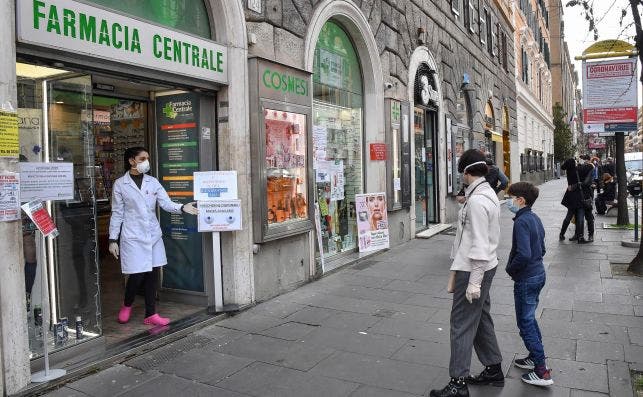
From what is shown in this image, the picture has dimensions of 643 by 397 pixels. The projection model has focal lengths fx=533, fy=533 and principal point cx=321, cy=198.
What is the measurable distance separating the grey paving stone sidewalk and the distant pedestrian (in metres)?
0.37

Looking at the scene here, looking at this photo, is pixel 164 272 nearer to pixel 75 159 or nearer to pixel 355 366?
pixel 75 159

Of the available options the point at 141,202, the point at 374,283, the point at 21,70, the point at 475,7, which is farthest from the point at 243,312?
the point at 475,7

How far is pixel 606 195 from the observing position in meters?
15.6

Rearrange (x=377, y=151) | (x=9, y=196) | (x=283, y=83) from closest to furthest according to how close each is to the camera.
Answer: (x=9, y=196), (x=283, y=83), (x=377, y=151)

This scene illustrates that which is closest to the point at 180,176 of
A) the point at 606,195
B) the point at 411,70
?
the point at 411,70

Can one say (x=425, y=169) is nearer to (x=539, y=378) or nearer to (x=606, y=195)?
(x=606, y=195)

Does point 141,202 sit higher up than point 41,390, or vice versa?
point 141,202

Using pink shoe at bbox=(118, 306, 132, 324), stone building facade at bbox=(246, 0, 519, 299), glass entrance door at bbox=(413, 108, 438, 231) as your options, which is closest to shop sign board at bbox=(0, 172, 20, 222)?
pink shoe at bbox=(118, 306, 132, 324)

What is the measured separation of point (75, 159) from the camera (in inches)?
186

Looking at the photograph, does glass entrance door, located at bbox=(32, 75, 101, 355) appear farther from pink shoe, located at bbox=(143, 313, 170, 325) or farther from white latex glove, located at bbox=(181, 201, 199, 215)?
white latex glove, located at bbox=(181, 201, 199, 215)

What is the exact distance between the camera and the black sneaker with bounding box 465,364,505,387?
12.9ft

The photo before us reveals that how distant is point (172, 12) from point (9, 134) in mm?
2405

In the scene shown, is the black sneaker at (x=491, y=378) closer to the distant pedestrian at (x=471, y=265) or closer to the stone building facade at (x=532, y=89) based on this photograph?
the distant pedestrian at (x=471, y=265)

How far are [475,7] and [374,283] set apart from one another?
1412 cm
